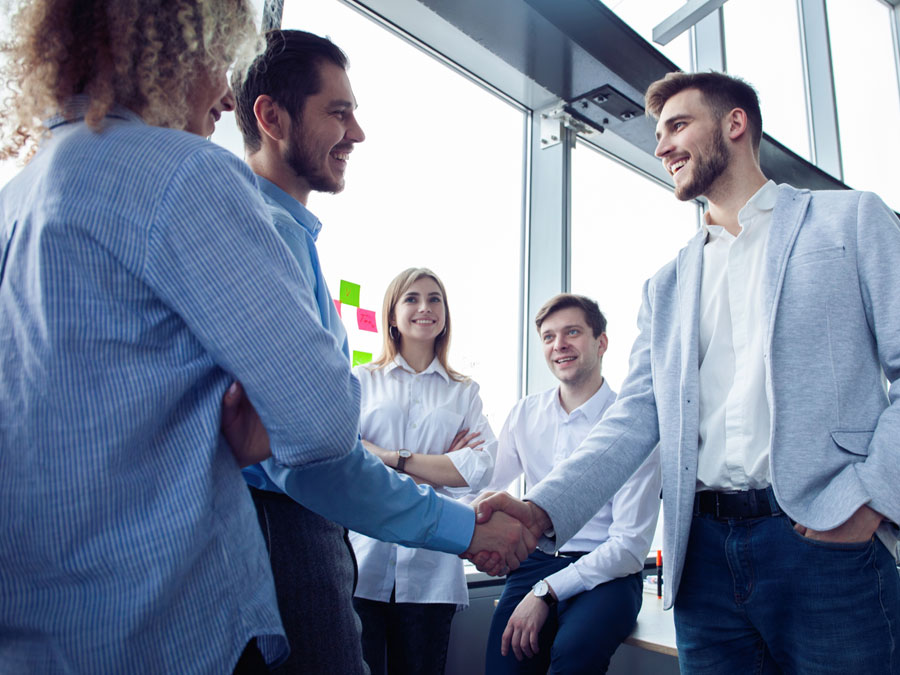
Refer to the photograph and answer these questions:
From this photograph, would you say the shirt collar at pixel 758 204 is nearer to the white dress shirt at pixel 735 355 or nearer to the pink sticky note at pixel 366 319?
the white dress shirt at pixel 735 355

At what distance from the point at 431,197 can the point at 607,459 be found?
6.04 feet

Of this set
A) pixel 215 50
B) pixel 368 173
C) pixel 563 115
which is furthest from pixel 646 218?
pixel 215 50

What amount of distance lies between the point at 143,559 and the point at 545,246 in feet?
10.5

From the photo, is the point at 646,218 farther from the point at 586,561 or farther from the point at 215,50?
the point at 215,50

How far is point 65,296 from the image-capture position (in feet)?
2.22

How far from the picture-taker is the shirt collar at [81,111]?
792 mm

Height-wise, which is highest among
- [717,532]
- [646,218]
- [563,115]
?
[563,115]

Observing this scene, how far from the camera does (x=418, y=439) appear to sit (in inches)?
95.2

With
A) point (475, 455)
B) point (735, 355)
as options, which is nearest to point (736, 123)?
point (735, 355)

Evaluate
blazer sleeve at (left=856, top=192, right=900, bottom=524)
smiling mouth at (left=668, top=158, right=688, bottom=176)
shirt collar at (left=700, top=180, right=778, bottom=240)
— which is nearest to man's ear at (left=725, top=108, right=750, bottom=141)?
smiling mouth at (left=668, top=158, right=688, bottom=176)

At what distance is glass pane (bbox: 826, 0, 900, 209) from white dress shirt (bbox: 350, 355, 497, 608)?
5.50 meters

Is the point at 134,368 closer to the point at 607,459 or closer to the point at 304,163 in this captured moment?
the point at 304,163

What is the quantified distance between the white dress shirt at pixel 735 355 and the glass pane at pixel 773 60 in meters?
3.93

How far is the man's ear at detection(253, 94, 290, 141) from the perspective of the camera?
1.40 meters
